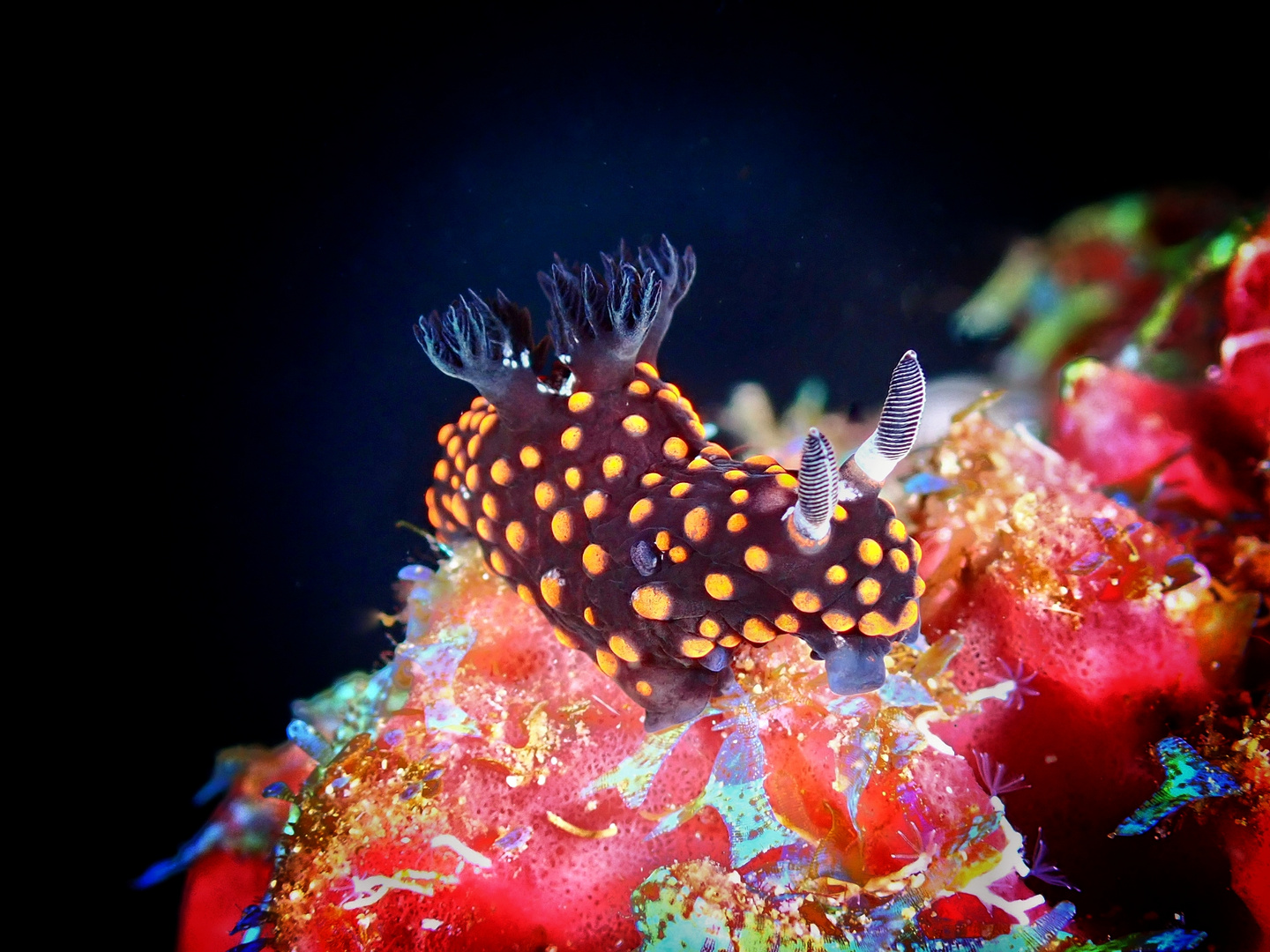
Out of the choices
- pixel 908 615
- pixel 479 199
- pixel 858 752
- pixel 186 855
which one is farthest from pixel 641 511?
pixel 186 855

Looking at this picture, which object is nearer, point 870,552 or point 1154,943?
point 870,552

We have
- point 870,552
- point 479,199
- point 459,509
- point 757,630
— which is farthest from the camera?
point 479,199

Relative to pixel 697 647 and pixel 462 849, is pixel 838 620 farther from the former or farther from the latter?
pixel 462 849

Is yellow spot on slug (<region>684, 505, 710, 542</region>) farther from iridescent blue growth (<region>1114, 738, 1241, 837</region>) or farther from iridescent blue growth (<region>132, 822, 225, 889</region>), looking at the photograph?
iridescent blue growth (<region>132, 822, 225, 889</region>)

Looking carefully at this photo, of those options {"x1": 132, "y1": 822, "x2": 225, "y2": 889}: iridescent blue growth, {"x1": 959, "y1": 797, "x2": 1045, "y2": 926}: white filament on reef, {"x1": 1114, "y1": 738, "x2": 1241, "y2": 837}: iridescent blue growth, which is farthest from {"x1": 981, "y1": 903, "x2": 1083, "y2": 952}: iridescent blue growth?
{"x1": 132, "y1": 822, "x2": 225, "y2": 889}: iridescent blue growth

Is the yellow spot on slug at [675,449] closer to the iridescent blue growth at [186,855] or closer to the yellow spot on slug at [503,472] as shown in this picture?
the yellow spot on slug at [503,472]

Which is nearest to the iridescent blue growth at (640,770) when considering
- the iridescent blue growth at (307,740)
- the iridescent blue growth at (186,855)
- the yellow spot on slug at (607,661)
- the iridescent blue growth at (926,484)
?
the yellow spot on slug at (607,661)

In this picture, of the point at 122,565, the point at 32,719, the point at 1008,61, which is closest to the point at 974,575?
the point at 1008,61
